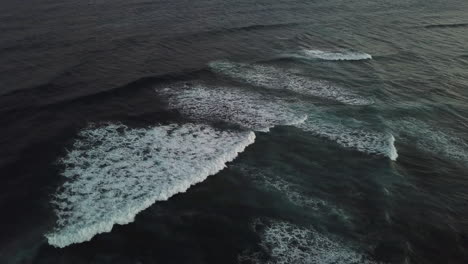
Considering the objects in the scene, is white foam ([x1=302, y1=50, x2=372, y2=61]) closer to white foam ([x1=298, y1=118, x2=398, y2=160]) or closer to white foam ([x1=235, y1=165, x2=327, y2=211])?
white foam ([x1=298, y1=118, x2=398, y2=160])

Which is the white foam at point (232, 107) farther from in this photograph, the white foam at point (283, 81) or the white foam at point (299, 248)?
the white foam at point (299, 248)

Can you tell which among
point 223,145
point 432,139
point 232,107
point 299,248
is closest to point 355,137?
point 432,139

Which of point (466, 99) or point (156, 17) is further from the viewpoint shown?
point (156, 17)

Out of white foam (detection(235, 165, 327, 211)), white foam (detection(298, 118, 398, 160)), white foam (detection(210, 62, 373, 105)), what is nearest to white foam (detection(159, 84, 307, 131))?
white foam (detection(298, 118, 398, 160))

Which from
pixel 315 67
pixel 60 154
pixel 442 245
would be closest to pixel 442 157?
pixel 442 245

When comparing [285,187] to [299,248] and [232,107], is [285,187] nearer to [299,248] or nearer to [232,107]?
[299,248]

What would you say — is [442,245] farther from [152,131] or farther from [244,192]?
[152,131]
